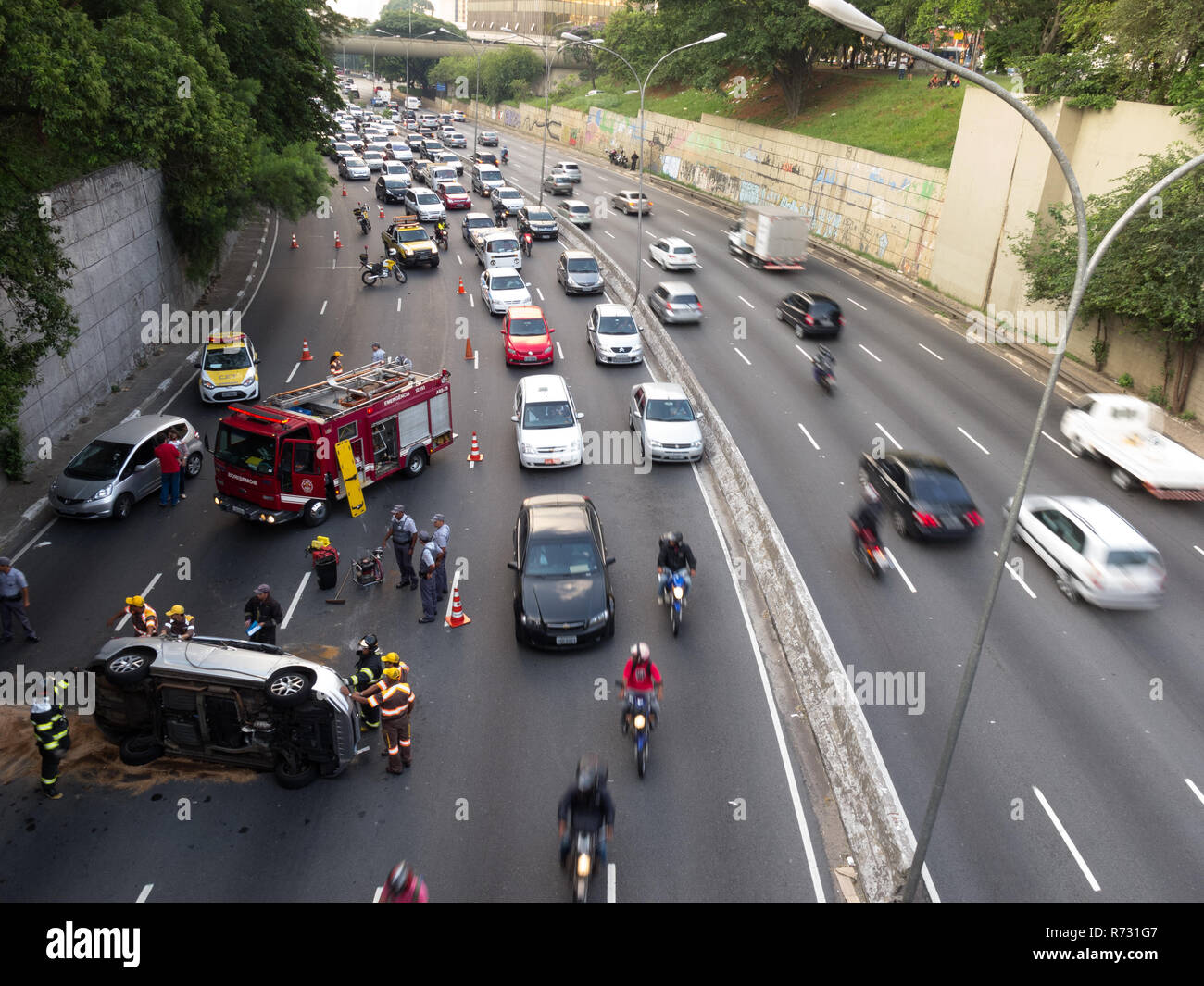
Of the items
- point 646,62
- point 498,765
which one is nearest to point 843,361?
point 498,765

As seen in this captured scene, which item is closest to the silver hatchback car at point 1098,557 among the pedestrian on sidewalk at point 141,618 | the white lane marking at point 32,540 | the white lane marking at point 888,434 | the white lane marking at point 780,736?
the white lane marking at point 32,540

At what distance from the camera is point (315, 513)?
18016 mm

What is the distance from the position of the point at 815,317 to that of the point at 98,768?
2598cm

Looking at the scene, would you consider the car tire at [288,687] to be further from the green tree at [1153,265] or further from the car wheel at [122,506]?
the green tree at [1153,265]

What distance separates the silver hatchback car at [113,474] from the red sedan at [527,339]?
11.0m

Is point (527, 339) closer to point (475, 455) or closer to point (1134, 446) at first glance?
point (475, 455)

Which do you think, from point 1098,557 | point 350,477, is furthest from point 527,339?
point 1098,557

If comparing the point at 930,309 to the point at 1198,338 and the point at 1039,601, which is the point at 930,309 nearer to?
the point at 1198,338

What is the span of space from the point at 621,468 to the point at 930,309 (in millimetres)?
20636

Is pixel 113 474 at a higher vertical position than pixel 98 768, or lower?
higher

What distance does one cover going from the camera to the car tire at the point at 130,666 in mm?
10935
